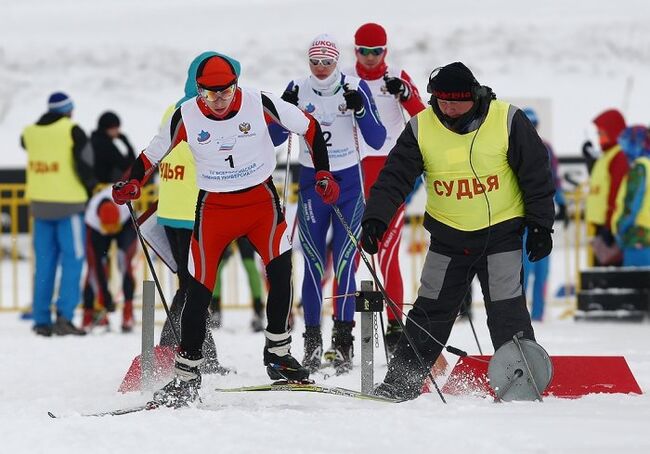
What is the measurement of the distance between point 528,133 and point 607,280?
611cm

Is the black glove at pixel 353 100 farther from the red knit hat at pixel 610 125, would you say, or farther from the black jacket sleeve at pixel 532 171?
the red knit hat at pixel 610 125

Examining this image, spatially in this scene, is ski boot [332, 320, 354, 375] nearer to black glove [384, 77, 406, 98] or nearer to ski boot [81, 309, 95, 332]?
black glove [384, 77, 406, 98]

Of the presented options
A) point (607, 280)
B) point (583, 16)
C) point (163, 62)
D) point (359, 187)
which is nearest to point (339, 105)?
point (359, 187)

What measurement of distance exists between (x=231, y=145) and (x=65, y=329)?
5098 millimetres

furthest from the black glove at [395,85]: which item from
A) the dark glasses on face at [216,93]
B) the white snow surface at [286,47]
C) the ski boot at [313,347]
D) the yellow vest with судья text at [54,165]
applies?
the white snow surface at [286,47]

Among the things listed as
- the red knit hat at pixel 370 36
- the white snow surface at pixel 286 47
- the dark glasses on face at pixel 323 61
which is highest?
the white snow surface at pixel 286 47

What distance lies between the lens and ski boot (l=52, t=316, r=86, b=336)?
10.9 m

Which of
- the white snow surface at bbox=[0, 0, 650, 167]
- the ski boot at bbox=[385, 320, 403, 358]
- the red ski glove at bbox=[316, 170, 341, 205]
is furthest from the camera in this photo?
the white snow surface at bbox=[0, 0, 650, 167]

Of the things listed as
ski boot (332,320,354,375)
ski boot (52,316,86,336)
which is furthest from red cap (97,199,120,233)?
ski boot (332,320,354,375)

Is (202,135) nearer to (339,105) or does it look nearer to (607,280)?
(339,105)

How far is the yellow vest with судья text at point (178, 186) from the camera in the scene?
7508 mm

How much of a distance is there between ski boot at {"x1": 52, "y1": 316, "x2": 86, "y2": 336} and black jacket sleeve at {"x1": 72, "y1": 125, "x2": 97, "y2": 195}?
3.67ft

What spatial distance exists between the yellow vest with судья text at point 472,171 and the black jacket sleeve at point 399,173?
0.14 feet

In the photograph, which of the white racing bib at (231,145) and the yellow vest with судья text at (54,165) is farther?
the yellow vest with судья text at (54,165)
